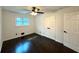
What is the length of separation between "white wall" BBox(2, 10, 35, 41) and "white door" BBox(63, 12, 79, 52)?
1.45 m

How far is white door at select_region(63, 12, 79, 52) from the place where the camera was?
3.01 meters

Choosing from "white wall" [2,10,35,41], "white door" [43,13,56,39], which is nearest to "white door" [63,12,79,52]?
"white door" [43,13,56,39]

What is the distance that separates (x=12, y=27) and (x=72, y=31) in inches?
88.4

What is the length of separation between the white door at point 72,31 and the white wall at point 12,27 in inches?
57.0

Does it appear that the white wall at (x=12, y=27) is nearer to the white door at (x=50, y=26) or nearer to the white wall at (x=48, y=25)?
the white wall at (x=48, y=25)

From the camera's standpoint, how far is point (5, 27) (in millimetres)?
3768

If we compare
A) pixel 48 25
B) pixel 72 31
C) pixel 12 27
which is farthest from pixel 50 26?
pixel 12 27

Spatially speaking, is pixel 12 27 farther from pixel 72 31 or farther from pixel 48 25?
pixel 72 31

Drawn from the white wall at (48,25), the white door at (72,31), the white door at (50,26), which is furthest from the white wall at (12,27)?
the white door at (72,31)

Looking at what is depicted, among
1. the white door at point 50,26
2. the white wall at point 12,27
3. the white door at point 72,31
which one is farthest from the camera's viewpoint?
the white door at point 50,26

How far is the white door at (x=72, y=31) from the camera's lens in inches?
118
